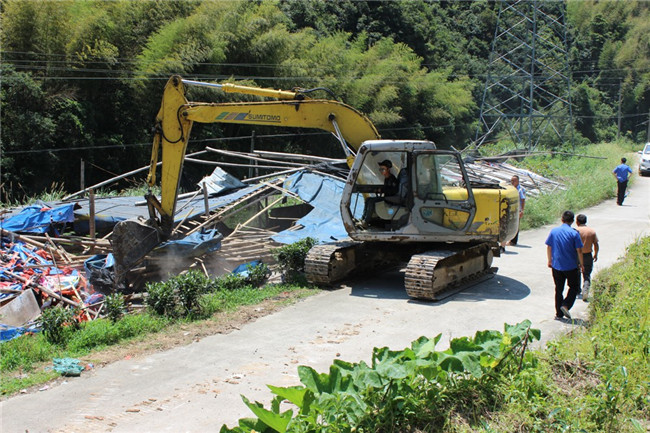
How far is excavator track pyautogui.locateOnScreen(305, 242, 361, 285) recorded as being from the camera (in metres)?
11.4

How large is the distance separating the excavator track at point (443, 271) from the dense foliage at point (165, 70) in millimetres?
14334

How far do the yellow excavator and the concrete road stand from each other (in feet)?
1.48

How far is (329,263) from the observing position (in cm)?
1138

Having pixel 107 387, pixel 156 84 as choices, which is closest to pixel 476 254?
pixel 107 387

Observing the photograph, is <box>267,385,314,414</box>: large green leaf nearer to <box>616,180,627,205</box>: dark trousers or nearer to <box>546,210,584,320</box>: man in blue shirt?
<box>546,210,584,320</box>: man in blue shirt

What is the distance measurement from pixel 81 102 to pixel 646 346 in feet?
78.4

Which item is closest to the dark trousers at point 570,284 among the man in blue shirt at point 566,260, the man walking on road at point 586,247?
the man in blue shirt at point 566,260

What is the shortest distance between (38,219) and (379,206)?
770 cm

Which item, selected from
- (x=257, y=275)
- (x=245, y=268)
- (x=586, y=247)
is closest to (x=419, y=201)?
(x=586, y=247)

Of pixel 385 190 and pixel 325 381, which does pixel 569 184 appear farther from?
pixel 325 381

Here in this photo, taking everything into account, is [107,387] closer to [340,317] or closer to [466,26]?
[340,317]

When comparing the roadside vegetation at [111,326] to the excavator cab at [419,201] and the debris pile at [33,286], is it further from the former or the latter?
the excavator cab at [419,201]

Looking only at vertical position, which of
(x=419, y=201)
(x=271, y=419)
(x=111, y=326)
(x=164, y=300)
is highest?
(x=419, y=201)

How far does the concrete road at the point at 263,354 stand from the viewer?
21.4 ft
